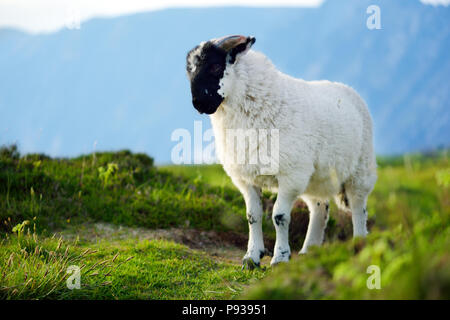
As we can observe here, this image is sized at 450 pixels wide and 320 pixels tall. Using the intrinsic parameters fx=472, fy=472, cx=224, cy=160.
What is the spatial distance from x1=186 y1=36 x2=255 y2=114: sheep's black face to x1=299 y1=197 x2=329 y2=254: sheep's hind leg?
9.70ft

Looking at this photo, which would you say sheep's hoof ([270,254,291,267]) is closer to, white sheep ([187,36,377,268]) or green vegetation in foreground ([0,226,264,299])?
white sheep ([187,36,377,268])

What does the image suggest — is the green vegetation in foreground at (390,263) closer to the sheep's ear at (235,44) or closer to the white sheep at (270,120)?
the white sheep at (270,120)

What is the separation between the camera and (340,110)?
23.9ft

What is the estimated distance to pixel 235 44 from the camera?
6086mm

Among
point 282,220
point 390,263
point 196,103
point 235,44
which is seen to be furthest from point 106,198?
point 390,263

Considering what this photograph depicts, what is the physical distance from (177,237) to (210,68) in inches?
127

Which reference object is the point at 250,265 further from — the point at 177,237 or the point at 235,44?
the point at 235,44

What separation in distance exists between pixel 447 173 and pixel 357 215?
3791mm

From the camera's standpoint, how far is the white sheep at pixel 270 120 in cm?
607

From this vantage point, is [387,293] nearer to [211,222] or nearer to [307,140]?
[307,140]

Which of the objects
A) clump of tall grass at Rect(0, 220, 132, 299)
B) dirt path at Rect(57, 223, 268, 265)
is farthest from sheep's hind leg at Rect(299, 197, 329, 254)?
clump of tall grass at Rect(0, 220, 132, 299)

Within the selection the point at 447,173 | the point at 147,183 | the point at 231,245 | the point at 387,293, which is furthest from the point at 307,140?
the point at 147,183

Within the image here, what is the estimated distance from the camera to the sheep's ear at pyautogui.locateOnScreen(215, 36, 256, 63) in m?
6.07

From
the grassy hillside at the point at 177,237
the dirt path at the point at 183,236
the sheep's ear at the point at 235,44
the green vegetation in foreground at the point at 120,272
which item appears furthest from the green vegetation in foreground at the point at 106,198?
the sheep's ear at the point at 235,44
